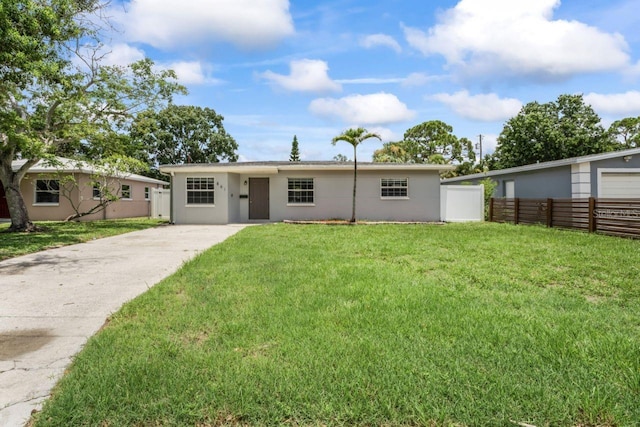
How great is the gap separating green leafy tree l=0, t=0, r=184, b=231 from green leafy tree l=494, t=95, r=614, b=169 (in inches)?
1146

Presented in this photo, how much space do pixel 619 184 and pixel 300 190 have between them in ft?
44.2

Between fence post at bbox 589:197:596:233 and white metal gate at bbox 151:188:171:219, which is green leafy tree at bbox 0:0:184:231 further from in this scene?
fence post at bbox 589:197:596:233

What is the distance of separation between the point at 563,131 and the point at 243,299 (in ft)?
120

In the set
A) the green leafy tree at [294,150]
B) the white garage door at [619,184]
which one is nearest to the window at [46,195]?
the white garage door at [619,184]

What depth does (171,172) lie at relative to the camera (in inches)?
685

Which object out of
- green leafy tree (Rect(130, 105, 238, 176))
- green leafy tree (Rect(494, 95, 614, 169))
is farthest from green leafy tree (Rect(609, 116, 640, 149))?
green leafy tree (Rect(130, 105, 238, 176))

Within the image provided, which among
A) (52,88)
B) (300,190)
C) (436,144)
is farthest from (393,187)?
(436,144)

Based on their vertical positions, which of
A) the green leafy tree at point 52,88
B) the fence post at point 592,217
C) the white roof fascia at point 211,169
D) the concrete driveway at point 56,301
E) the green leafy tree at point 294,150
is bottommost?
the concrete driveway at point 56,301

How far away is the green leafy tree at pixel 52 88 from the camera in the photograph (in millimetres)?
8742

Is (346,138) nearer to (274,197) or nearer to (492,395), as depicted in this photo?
(274,197)

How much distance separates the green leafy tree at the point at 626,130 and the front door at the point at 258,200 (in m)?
36.3

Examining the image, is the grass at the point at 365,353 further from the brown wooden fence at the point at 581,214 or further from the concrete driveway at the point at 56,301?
the brown wooden fence at the point at 581,214

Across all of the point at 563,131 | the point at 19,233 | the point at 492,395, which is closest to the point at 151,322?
the point at 492,395

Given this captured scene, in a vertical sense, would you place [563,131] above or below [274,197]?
above
